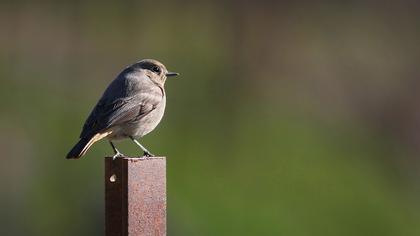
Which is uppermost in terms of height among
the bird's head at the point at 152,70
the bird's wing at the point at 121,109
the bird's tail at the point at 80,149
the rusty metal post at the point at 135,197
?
the bird's head at the point at 152,70

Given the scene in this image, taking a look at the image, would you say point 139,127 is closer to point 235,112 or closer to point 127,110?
point 127,110

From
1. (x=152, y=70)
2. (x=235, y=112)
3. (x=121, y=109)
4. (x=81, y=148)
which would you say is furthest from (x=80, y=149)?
(x=235, y=112)

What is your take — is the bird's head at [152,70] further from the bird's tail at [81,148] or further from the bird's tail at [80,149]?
the bird's tail at [80,149]

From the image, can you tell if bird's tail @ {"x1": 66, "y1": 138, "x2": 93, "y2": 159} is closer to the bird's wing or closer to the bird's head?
the bird's wing

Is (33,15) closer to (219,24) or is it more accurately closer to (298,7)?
(219,24)

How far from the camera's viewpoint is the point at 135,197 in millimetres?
4730

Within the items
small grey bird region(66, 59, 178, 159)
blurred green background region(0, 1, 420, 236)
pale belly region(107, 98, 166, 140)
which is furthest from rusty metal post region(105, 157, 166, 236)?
blurred green background region(0, 1, 420, 236)

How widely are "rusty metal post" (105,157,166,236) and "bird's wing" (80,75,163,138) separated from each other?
139 centimetres

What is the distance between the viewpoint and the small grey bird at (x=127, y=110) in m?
6.34

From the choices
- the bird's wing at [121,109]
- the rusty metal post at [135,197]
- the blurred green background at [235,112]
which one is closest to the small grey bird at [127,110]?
the bird's wing at [121,109]

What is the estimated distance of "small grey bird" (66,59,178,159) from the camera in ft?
20.8

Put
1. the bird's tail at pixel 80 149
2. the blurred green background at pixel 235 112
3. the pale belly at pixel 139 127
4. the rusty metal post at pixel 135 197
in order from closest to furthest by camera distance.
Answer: the rusty metal post at pixel 135 197
the bird's tail at pixel 80 149
the pale belly at pixel 139 127
the blurred green background at pixel 235 112

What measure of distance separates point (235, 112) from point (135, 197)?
7.50 meters

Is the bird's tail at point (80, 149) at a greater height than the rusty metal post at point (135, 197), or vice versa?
the bird's tail at point (80, 149)
